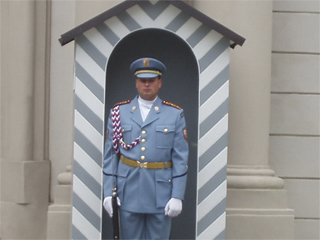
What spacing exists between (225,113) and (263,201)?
1288 mm

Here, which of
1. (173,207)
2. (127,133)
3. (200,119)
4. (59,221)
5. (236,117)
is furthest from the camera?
(236,117)

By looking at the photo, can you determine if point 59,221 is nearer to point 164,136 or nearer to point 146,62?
point 164,136

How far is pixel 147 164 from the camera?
16.6ft

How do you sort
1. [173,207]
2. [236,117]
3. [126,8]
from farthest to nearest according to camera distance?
[236,117], [126,8], [173,207]

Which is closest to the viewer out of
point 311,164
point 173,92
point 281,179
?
point 173,92

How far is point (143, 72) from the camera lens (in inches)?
203

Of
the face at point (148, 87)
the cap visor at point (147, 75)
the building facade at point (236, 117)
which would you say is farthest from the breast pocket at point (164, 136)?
the building facade at point (236, 117)

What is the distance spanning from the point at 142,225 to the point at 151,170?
46 centimetres

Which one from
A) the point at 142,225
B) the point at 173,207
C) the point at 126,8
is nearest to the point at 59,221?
the point at 142,225

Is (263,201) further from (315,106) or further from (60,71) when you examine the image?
(60,71)

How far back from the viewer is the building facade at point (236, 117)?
631cm

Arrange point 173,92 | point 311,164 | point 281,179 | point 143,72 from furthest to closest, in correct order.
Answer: point 311,164
point 281,179
point 173,92
point 143,72

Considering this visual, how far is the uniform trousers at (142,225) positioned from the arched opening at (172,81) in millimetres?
705

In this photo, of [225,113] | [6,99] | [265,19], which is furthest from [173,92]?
[6,99]
